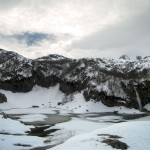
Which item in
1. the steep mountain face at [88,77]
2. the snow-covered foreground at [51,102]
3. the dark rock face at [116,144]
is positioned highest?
the steep mountain face at [88,77]

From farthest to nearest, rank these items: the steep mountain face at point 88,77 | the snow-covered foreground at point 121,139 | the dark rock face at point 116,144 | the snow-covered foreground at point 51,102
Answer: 1. the steep mountain face at point 88,77
2. the snow-covered foreground at point 51,102
3. the snow-covered foreground at point 121,139
4. the dark rock face at point 116,144

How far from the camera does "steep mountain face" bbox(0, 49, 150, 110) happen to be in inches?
3848

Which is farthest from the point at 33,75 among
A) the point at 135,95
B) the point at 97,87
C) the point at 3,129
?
the point at 3,129

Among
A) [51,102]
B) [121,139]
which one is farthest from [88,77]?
[121,139]

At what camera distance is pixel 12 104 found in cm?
10531

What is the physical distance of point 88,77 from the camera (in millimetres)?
112938

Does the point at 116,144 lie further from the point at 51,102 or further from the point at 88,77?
the point at 51,102

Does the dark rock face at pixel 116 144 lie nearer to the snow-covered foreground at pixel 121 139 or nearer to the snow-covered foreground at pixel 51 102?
the snow-covered foreground at pixel 121 139

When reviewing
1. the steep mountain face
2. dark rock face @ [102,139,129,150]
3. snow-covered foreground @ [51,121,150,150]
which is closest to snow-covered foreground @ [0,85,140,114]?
the steep mountain face

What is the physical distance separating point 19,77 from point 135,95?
53326mm

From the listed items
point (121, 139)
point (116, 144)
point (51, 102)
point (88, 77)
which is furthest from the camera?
point (51, 102)

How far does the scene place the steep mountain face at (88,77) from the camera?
321 ft

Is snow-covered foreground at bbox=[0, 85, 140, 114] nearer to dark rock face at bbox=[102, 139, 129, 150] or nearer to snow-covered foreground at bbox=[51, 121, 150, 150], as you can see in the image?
snow-covered foreground at bbox=[51, 121, 150, 150]

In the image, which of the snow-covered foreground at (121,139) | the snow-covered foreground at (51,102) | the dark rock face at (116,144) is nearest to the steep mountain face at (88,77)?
the snow-covered foreground at (51,102)
